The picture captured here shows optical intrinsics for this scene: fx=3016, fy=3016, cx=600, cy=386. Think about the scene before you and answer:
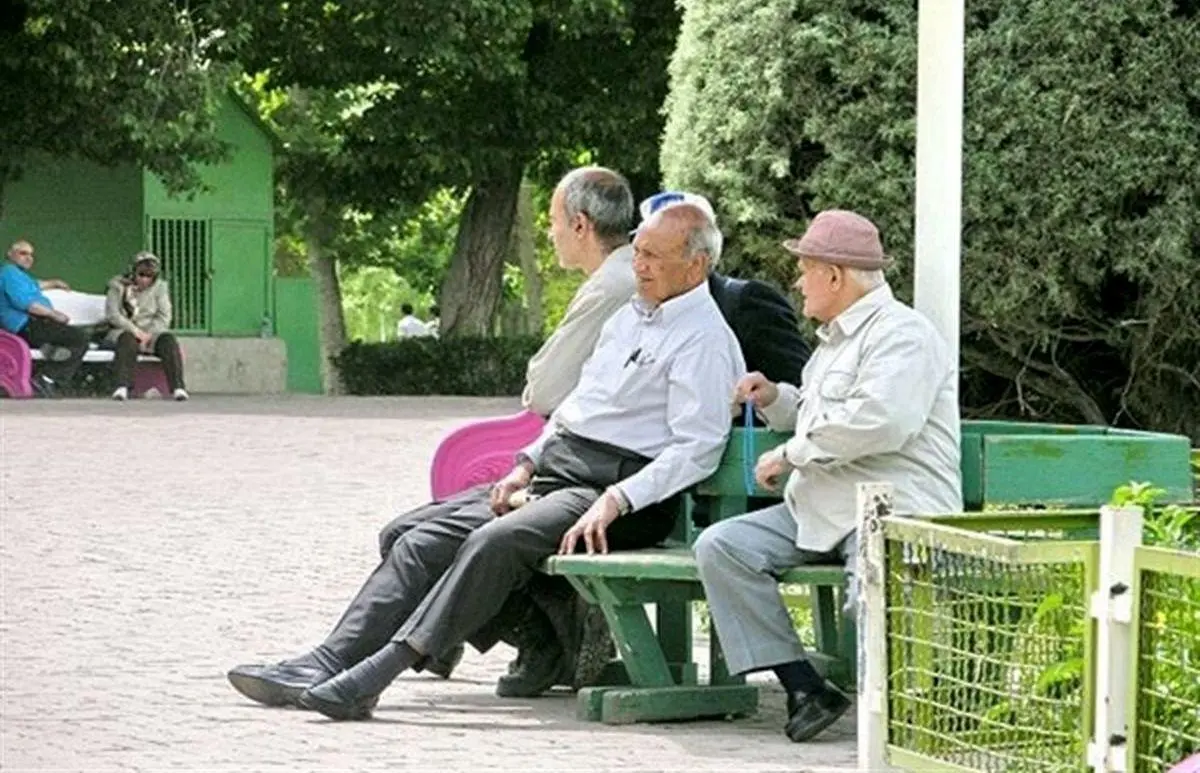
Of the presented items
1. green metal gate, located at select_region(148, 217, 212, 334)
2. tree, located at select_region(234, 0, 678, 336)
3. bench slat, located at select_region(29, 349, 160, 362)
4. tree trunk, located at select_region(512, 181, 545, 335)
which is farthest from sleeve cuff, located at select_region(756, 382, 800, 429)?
tree trunk, located at select_region(512, 181, 545, 335)

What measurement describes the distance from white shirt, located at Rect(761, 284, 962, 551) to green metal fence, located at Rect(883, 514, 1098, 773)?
944mm

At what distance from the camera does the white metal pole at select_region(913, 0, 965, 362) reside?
27.5ft

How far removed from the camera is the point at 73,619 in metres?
11.0

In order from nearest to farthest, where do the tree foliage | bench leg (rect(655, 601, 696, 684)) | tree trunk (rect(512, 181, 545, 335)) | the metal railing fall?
1. the metal railing
2. bench leg (rect(655, 601, 696, 684))
3. the tree foliage
4. tree trunk (rect(512, 181, 545, 335))

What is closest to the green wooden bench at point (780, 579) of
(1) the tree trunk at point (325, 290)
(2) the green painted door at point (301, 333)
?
(2) the green painted door at point (301, 333)

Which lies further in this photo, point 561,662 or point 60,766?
point 561,662

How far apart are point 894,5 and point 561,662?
4.43 metres

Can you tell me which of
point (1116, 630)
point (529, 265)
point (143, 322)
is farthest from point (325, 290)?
point (1116, 630)

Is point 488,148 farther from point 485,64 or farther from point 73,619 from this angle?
point 73,619

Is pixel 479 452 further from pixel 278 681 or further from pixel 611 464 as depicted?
pixel 278 681

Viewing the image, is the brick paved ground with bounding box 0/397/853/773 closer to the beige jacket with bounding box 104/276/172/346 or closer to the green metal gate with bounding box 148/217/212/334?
the beige jacket with bounding box 104/276/172/346

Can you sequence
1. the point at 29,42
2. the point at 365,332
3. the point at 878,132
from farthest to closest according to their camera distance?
1. the point at 365,332
2. the point at 29,42
3. the point at 878,132

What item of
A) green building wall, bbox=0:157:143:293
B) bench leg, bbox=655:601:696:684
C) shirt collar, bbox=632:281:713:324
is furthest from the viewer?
green building wall, bbox=0:157:143:293

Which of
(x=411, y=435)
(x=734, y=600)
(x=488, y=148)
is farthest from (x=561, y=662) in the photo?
(x=488, y=148)
